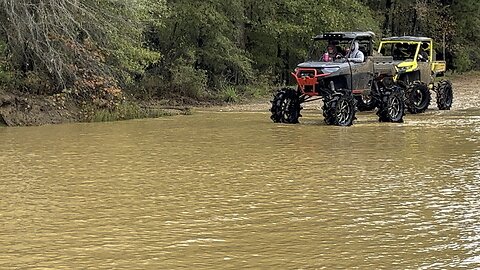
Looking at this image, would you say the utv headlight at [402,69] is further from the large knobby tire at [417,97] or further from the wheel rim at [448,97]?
the wheel rim at [448,97]

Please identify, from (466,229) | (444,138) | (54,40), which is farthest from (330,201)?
(54,40)

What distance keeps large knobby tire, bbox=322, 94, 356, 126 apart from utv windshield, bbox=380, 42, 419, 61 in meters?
6.24

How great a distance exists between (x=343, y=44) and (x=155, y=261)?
1433 centimetres

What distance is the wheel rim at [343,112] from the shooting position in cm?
→ 1809

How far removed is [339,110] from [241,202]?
9.82 meters

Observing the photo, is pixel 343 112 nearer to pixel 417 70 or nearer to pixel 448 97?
pixel 417 70

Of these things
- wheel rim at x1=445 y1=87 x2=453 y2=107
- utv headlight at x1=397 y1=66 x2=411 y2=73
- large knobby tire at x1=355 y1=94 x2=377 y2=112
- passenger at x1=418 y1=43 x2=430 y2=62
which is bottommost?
wheel rim at x1=445 y1=87 x2=453 y2=107

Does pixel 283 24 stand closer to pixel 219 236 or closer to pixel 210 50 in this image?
pixel 210 50

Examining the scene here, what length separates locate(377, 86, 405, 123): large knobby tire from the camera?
62.6 feet

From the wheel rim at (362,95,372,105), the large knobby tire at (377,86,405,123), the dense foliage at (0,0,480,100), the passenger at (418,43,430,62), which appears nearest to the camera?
the large knobby tire at (377,86,405,123)

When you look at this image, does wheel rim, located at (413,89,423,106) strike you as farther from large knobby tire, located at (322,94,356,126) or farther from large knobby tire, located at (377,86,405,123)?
large knobby tire, located at (322,94,356,126)

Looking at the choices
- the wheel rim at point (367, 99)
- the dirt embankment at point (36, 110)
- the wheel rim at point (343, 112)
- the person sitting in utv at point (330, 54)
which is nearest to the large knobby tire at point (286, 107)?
the person sitting in utv at point (330, 54)

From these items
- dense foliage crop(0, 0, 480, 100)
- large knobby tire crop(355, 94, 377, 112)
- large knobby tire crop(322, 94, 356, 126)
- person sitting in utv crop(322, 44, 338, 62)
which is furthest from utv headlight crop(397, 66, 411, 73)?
dense foliage crop(0, 0, 480, 100)

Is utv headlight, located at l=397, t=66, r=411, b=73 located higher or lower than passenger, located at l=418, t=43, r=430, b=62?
lower
